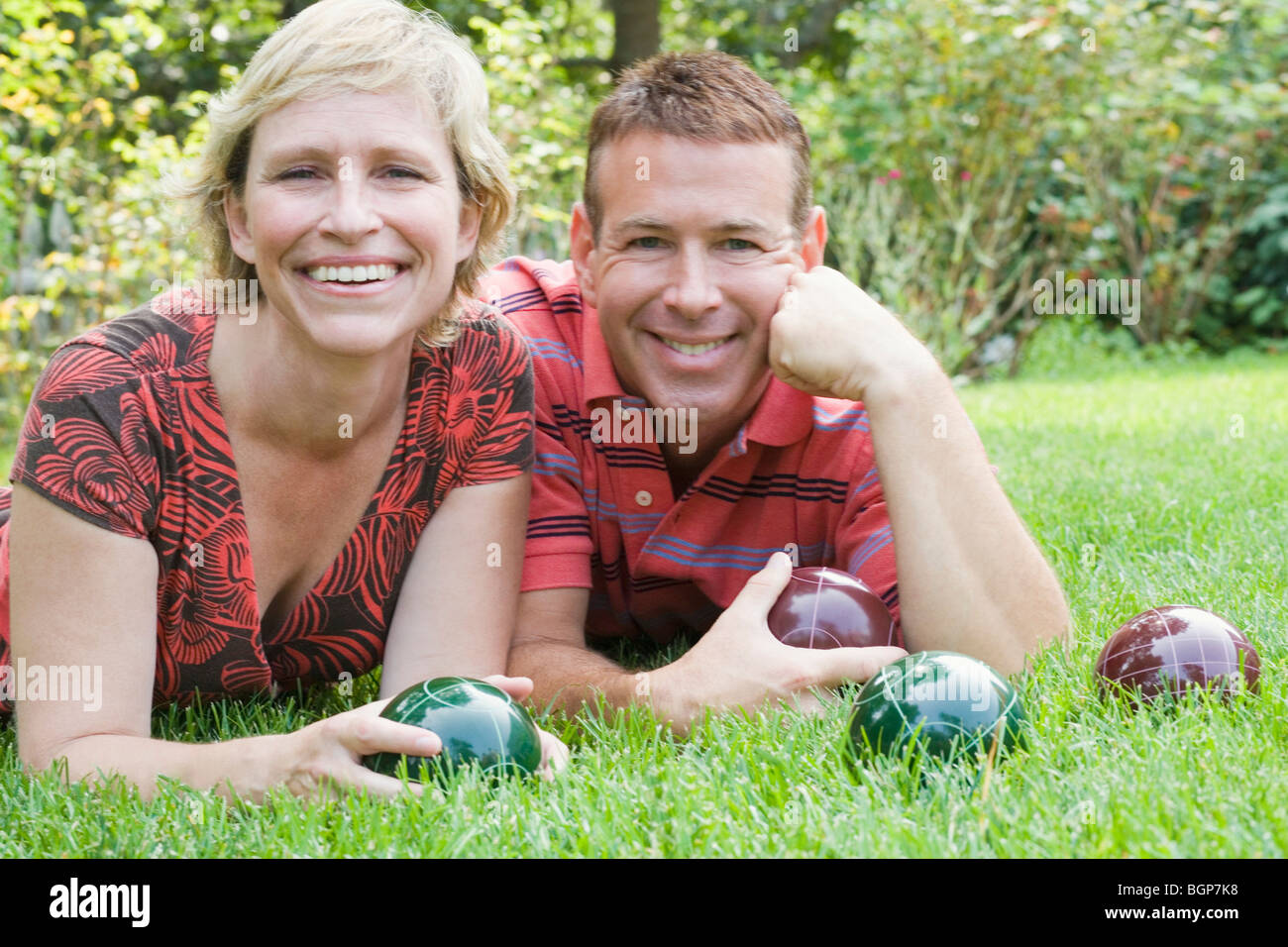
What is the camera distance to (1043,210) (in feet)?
38.5

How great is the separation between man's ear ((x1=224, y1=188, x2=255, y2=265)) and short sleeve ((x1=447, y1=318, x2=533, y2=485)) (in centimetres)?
58

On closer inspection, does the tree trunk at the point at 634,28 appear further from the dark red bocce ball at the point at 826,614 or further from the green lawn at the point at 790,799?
the dark red bocce ball at the point at 826,614

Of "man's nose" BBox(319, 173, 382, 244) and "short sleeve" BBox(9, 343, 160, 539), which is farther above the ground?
"man's nose" BBox(319, 173, 382, 244)

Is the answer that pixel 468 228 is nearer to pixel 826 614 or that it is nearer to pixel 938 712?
pixel 826 614

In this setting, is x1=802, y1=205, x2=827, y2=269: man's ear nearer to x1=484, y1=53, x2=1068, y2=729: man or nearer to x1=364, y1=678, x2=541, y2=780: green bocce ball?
x1=484, y1=53, x2=1068, y2=729: man

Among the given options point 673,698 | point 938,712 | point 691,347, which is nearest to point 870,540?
point 691,347

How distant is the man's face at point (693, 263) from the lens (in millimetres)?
3289

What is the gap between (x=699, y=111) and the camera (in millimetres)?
3326

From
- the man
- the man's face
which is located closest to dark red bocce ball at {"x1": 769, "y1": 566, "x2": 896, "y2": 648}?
the man

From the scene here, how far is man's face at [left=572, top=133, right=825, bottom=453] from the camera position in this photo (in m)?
3.29

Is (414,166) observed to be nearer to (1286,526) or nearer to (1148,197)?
(1286,526)

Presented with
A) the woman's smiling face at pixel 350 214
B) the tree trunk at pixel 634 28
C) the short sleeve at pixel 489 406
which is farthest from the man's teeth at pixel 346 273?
the tree trunk at pixel 634 28

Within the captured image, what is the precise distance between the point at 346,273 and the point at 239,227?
1.20 feet
